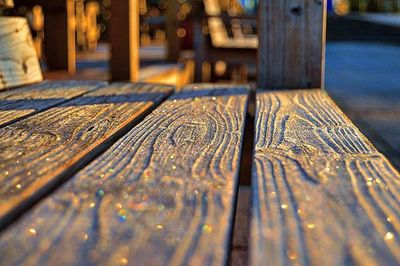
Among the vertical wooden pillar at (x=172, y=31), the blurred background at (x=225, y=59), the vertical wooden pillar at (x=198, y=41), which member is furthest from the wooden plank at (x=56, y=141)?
the vertical wooden pillar at (x=172, y=31)

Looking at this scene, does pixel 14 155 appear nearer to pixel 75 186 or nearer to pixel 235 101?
pixel 75 186

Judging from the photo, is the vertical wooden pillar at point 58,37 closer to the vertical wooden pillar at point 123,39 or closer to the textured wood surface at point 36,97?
the vertical wooden pillar at point 123,39

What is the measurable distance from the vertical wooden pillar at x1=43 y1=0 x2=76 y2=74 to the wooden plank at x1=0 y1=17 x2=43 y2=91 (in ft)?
7.88

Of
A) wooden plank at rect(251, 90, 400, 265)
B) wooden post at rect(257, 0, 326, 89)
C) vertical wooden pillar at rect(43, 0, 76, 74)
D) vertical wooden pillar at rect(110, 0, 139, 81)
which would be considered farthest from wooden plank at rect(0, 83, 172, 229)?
vertical wooden pillar at rect(43, 0, 76, 74)

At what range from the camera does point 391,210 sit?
65cm

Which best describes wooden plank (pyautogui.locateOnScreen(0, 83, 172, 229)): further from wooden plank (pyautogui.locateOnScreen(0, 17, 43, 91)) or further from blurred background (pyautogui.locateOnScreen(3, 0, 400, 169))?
blurred background (pyautogui.locateOnScreen(3, 0, 400, 169))

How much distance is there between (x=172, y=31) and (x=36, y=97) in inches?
181

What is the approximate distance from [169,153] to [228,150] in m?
0.08

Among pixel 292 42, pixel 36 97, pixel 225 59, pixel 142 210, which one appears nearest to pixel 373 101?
pixel 292 42

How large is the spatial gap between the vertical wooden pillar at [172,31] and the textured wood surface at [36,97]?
13.3 feet

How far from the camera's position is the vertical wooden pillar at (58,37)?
14.0ft

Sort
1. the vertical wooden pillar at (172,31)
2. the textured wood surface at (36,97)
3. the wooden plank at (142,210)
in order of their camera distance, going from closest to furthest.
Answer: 1. the wooden plank at (142,210)
2. the textured wood surface at (36,97)
3. the vertical wooden pillar at (172,31)

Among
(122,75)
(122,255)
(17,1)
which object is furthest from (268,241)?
(17,1)

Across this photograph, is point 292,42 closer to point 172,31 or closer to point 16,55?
point 16,55
